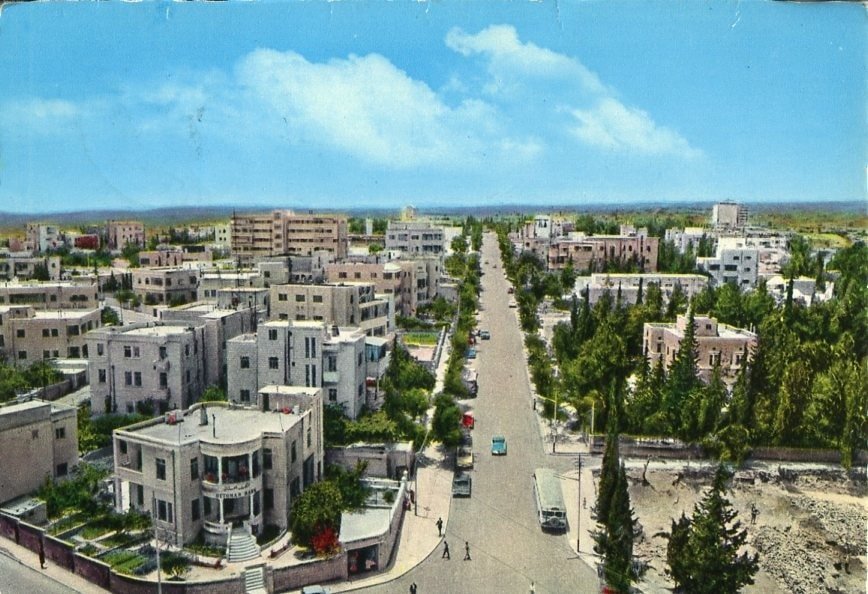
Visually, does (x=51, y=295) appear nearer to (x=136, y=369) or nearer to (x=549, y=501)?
(x=136, y=369)

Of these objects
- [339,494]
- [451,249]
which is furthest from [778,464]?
[451,249]

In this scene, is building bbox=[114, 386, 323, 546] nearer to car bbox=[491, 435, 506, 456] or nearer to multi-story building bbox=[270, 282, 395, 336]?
car bbox=[491, 435, 506, 456]

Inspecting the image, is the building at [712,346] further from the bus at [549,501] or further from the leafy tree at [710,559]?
the leafy tree at [710,559]

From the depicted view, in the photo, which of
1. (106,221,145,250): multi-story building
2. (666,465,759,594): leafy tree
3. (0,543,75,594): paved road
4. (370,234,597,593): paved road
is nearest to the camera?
(666,465,759,594): leafy tree

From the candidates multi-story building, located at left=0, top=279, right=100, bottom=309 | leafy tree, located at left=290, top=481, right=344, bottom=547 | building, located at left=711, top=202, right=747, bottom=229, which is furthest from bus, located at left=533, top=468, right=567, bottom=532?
building, located at left=711, top=202, right=747, bottom=229

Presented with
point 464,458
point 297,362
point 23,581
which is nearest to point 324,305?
point 297,362
